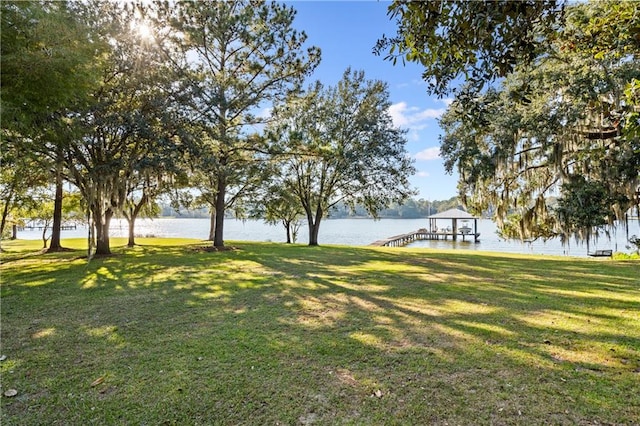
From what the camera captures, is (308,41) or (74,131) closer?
(74,131)

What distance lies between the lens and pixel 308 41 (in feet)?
39.0

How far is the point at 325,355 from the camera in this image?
→ 9.70 feet

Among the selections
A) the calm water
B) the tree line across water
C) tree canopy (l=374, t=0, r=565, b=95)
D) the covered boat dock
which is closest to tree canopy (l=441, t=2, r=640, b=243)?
the tree line across water

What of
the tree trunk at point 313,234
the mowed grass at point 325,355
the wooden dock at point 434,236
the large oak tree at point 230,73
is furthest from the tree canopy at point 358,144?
the wooden dock at point 434,236

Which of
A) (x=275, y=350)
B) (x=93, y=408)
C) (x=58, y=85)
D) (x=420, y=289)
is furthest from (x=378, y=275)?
(x=58, y=85)

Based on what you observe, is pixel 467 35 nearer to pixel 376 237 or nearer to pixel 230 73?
pixel 230 73

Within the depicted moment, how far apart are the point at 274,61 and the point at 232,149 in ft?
11.6

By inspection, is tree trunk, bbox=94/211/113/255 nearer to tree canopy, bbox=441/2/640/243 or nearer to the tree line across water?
the tree line across water

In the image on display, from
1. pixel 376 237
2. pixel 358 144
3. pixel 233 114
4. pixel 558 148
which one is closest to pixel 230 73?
pixel 233 114

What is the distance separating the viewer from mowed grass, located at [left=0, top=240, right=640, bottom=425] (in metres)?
2.16

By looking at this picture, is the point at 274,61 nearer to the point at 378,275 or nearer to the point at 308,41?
the point at 308,41

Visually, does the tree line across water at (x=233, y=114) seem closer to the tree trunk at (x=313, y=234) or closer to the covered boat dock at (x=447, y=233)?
the tree trunk at (x=313, y=234)

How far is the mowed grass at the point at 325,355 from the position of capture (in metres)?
2.16

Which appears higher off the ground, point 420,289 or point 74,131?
point 74,131
